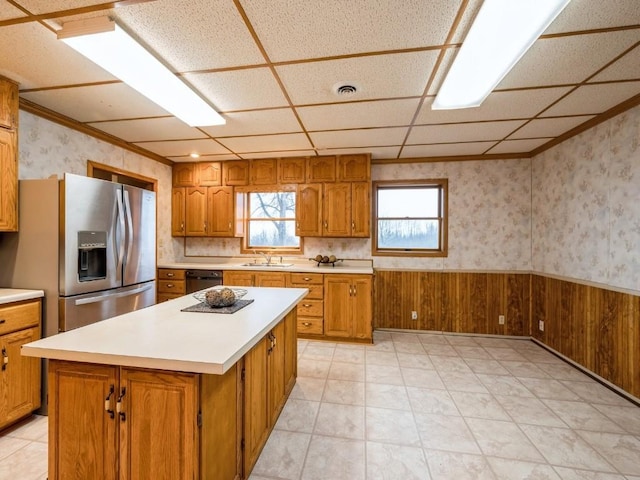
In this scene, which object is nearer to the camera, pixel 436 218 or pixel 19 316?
pixel 19 316

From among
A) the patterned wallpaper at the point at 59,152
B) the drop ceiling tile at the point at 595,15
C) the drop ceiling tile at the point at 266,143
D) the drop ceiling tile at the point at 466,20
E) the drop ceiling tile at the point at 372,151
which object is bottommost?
the patterned wallpaper at the point at 59,152

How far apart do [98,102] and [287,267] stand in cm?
266

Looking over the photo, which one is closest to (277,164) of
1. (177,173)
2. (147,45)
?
(177,173)

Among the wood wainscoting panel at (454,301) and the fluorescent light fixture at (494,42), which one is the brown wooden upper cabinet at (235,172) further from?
the fluorescent light fixture at (494,42)

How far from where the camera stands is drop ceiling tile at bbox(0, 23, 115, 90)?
171cm

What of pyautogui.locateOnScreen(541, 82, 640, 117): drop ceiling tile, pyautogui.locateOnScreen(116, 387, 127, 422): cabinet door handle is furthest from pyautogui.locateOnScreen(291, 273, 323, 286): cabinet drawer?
pyautogui.locateOnScreen(541, 82, 640, 117): drop ceiling tile

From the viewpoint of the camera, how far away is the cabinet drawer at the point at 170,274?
427 cm

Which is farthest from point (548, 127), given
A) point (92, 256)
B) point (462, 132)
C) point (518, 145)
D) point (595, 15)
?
point (92, 256)

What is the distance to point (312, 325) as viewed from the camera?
156 inches

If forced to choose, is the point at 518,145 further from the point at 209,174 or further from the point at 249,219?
the point at 209,174

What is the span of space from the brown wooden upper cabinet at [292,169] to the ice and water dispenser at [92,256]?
2382mm

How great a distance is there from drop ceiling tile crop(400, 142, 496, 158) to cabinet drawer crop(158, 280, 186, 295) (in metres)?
3.65

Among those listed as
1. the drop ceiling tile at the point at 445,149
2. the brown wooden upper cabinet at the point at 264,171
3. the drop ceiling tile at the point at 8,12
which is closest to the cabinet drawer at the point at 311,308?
the brown wooden upper cabinet at the point at 264,171

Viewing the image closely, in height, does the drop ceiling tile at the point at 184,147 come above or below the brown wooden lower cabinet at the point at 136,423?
above
